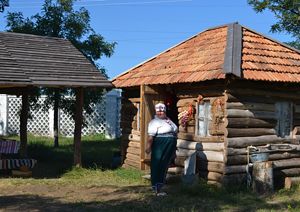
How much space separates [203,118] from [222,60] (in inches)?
52.1

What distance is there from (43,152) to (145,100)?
5291 mm

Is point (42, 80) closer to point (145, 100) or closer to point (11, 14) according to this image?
point (145, 100)

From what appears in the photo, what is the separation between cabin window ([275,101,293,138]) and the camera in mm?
11188

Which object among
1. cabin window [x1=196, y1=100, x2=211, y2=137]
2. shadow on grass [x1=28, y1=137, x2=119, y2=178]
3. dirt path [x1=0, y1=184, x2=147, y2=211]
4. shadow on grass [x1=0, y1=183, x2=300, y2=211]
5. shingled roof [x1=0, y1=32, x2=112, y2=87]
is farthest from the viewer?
shadow on grass [x1=28, y1=137, x2=119, y2=178]

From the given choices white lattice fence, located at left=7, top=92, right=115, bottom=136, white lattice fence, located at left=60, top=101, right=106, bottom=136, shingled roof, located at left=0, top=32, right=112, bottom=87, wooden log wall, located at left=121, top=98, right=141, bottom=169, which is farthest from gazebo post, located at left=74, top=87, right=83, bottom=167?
white lattice fence, located at left=60, top=101, right=106, bottom=136

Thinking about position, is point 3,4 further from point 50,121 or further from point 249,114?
point 50,121

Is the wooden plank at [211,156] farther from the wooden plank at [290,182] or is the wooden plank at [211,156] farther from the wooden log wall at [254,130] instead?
the wooden plank at [290,182]

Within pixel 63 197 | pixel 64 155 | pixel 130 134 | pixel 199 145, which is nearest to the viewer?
pixel 63 197

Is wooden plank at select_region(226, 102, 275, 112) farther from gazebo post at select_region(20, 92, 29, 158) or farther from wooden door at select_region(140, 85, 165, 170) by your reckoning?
gazebo post at select_region(20, 92, 29, 158)

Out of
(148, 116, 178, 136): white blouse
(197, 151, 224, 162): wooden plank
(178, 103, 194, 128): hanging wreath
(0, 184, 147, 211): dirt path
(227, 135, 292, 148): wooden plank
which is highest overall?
(178, 103, 194, 128): hanging wreath

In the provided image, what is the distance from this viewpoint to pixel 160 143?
9.22 m

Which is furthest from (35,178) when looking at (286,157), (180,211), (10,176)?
(286,157)

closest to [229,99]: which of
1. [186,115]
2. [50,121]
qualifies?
[186,115]

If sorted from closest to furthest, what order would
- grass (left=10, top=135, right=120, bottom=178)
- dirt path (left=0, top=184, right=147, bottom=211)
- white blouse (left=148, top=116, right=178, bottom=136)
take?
dirt path (left=0, top=184, right=147, bottom=211) → white blouse (left=148, top=116, right=178, bottom=136) → grass (left=10, top=135, right=120, bottom=178)
